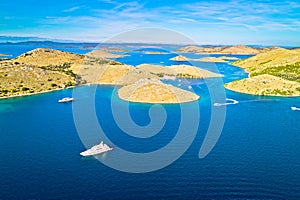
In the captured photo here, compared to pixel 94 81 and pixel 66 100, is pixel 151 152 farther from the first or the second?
pixel 94 81

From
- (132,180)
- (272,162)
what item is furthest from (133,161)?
(272,162)

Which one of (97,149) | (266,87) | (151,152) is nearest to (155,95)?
(151,152)

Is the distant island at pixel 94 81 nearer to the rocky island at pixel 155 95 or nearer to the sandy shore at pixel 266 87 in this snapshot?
the rocky island at pixel 155 95

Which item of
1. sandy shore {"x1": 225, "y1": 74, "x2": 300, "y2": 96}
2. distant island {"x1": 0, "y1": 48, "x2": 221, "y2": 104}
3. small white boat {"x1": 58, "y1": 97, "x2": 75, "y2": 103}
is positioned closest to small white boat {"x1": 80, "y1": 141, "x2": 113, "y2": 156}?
distant island {"x1": 0, "y1": 48, "x2": 221, "y2": 104}

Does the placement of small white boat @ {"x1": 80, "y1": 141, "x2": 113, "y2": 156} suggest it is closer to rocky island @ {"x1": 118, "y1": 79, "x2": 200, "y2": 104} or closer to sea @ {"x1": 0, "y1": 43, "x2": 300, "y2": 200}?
sea @ {"x1": 0, "y1": 43, "x2": 300, "y2": 200}

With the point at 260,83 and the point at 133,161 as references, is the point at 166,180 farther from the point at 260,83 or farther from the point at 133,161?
the point at 260,83

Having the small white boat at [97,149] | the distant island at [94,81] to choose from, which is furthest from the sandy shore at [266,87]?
the small white boat at [97,149]
